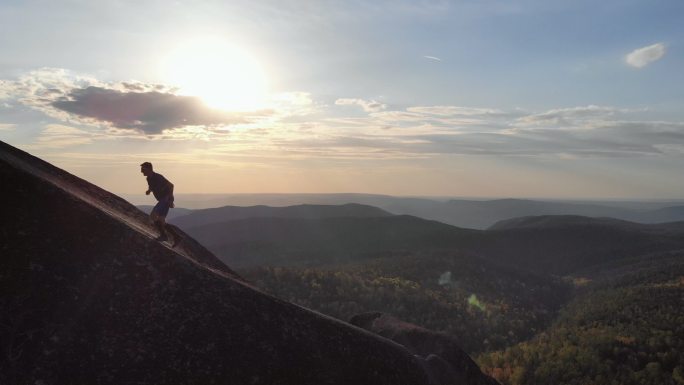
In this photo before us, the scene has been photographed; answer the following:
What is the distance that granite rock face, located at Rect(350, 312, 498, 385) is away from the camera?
1769 cm

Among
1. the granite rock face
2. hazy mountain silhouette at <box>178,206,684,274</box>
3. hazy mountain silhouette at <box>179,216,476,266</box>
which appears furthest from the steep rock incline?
hazy mountain silhouette at <box>178,206,684,274</box>

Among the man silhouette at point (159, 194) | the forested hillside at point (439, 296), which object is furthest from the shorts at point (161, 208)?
the forested hillside at point (439, 296)

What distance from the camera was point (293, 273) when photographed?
67.8 meters

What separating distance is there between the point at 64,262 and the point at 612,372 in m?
34.9

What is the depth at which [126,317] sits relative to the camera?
10938 mm

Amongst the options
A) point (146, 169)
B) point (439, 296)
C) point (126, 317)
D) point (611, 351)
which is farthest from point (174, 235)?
point (439, 296)

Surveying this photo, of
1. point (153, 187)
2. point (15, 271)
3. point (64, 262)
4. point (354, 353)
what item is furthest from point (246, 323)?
point (153, 187)

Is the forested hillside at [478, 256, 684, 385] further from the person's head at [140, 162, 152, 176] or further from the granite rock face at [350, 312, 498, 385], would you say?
the person's head at [140, 162, 152, 176]

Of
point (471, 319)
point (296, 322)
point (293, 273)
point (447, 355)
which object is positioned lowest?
point (471, 319)

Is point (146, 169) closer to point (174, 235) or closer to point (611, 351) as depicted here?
point (174, 235)

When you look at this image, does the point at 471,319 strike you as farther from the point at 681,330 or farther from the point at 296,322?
the point at 296,322

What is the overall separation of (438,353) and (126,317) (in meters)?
14.5

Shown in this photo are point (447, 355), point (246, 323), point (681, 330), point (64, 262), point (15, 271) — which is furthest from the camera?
point (681, 330)

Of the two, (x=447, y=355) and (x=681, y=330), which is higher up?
(x=447, y=355)
